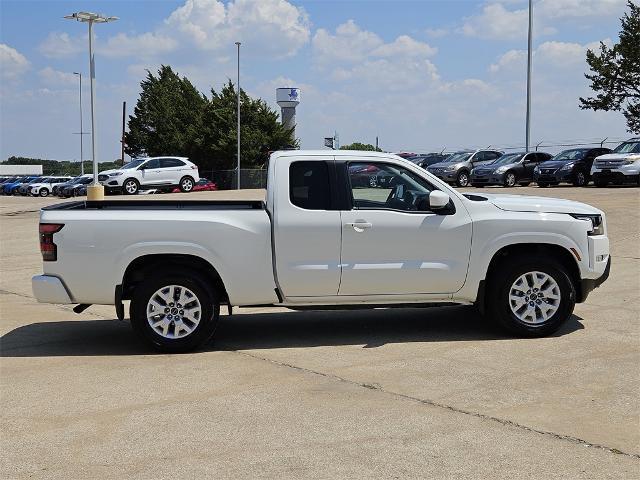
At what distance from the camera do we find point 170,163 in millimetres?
34719

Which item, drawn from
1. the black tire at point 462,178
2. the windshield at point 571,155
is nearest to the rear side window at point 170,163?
the black tire at point 462,178

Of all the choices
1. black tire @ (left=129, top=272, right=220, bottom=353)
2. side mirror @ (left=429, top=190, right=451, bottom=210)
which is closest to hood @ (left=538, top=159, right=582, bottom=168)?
side mirror @ (left=429, top=190, right=451, bottom=210)

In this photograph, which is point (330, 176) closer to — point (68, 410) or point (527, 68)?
point (68, 410)

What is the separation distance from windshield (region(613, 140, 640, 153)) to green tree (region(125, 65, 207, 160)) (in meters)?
43.0

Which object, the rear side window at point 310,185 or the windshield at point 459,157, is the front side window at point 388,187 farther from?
the windshield at point 459,157

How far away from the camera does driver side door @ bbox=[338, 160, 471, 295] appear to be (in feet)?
24.4

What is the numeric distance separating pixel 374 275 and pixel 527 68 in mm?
38289

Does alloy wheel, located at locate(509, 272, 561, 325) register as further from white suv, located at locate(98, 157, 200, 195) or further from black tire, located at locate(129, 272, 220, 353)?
A: white suv, located at locate(98, 157, 200, 195)

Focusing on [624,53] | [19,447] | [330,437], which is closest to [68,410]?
[19,447]

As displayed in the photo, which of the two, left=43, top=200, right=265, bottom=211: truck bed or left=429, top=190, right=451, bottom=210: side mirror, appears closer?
left=429, top=190, right=451, bottom=210: side mirror

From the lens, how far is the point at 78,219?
7238 mm

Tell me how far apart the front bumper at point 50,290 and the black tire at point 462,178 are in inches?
1084

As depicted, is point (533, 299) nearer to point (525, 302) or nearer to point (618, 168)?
point (525, 302)

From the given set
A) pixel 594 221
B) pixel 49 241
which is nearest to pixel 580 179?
pixel 594 221
